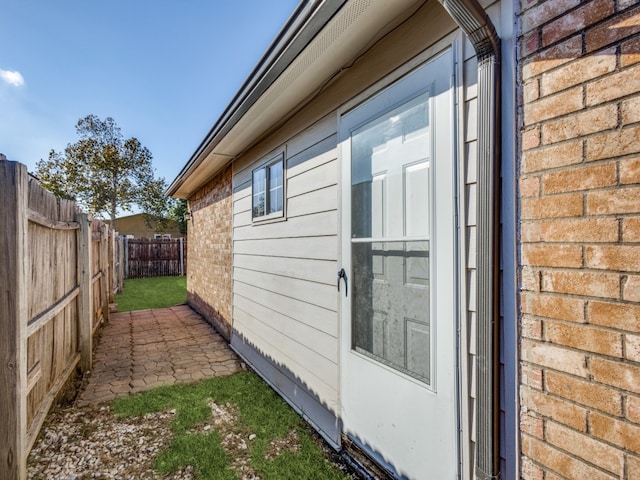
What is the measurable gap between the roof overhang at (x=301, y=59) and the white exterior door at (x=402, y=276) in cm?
40

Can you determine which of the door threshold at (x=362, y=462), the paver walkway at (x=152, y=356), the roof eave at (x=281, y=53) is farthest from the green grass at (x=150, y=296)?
the door threshold at (x=362, y=462)

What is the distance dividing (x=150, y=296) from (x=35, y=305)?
822 cm

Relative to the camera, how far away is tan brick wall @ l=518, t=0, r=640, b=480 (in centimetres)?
101

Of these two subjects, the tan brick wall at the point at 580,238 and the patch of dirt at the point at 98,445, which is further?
the patch of dirt at the point at 98,445

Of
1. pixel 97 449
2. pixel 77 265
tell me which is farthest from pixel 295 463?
pixel 77 265

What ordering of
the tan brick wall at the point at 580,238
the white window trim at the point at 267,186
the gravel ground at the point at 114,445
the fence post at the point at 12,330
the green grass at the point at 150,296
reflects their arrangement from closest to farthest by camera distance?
the tan brick wall at the point at 580,238 < the fence post at the point at 12,330 < the gravel ground at the point at 114,445 < the white window trim at the point at 267,186 < the green grass at the point at 150,296

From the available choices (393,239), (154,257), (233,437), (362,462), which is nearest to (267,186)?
(393,239)

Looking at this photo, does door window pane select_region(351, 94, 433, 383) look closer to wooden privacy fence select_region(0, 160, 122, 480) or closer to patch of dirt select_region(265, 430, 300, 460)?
patch of dirt select_region(265, 430, 300, 460)

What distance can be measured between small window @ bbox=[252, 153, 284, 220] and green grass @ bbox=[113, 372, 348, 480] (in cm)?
202

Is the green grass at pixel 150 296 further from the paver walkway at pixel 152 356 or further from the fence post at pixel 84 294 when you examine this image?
the fence post at pixel 84 294

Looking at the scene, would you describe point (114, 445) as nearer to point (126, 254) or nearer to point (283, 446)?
point (283, 446)

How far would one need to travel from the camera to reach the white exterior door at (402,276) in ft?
5.48

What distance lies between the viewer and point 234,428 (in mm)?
2854

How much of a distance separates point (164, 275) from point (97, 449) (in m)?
15.1
